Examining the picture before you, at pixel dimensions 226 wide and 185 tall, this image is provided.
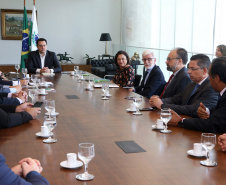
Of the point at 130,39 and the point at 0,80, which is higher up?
the point at 130,39

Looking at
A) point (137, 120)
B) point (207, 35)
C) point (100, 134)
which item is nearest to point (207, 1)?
point (207, 35)

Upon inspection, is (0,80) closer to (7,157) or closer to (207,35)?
(7,157)

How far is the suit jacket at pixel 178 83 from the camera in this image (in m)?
4.28

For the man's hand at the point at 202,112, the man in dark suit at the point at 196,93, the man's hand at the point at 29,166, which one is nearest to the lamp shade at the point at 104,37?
the man in dark suit at the point at 196,93

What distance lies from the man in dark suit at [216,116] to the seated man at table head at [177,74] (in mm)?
1498

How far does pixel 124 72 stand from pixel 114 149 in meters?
3.80

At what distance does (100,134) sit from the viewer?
254 cm

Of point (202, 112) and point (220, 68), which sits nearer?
point (220, 68)

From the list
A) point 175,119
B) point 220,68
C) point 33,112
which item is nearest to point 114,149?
point 175,119

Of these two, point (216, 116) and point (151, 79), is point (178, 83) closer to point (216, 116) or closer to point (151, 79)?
point (151, 79)

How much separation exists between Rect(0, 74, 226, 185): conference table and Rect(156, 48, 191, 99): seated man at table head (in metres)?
1.07

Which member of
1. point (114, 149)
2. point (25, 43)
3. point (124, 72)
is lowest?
point (114, 149)

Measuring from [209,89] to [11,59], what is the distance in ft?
32.5

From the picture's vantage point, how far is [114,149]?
2205mm
